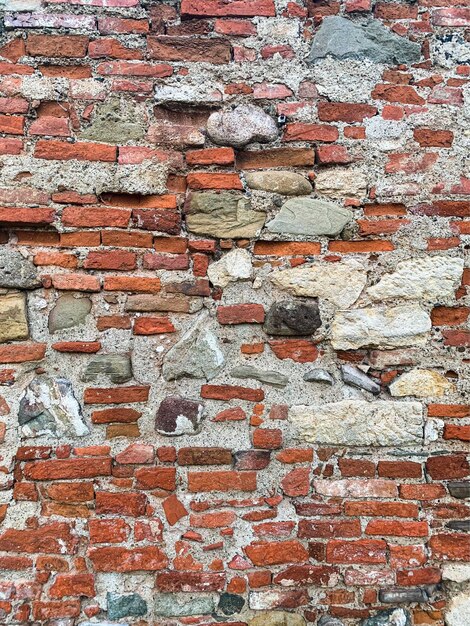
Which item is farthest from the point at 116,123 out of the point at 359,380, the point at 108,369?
the point at 359,380

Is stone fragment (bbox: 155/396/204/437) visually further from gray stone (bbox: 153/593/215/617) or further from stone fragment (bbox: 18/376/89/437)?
gray stone (bbox: 153/593/215/617)

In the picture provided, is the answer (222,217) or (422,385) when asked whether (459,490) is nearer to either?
(422,385)

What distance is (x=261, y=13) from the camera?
2.10 m

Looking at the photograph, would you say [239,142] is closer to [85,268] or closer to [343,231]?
[343,231]

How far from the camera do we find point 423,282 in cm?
203

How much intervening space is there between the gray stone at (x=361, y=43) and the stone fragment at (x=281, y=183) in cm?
46

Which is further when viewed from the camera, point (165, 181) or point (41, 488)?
point (165, 181)

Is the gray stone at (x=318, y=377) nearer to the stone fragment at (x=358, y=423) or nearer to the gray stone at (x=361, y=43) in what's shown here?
the stone fragment at (x=358, y=423)

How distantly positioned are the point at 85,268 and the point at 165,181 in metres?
0.43

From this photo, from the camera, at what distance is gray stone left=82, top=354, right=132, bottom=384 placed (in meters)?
1.96

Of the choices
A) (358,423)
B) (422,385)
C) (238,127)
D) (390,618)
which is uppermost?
(238,127)

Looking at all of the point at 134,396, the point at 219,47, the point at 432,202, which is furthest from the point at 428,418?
the point at 219,47

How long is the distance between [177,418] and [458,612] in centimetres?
118

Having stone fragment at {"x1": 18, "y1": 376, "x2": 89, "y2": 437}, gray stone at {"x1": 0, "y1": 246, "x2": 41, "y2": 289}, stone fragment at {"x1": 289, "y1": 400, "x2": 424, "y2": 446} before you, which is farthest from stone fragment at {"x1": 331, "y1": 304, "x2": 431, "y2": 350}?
gray stone at {"x1": 0, "y1": 246, "x2": 41, "y2": 289}
